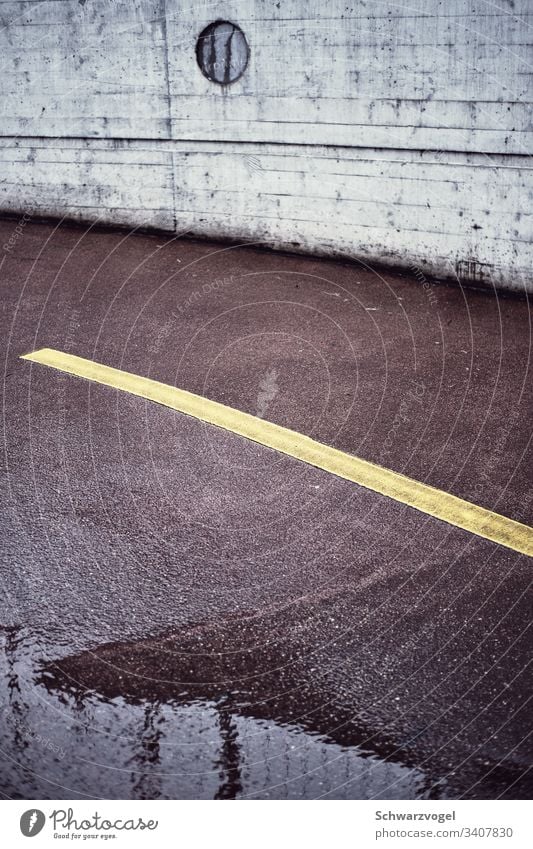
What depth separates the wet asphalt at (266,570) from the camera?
2.64 metres

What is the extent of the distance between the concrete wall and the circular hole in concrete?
59mm

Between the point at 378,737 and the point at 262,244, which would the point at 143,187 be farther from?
the point at 378,737

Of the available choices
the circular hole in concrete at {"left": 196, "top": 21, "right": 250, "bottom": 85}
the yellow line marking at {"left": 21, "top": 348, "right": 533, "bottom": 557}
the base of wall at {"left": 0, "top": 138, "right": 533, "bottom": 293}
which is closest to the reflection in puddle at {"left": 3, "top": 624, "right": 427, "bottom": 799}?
the yellow line marking at {"left": 21, "top": 348, "right": 533, "bottom": 557}

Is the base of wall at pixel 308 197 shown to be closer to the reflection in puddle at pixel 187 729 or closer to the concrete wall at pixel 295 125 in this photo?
the concrete wall at pixel 295 125

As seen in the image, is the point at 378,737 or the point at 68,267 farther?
the point at 68,267

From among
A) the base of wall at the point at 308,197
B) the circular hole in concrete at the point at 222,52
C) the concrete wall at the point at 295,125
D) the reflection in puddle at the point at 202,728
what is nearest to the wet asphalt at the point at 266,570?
the reflection in puddle at the point at 202,728

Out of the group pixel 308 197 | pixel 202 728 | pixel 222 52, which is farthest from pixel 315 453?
pixel 222 52

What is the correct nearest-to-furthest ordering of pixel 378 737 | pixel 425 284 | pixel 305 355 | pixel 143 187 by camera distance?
pixel 378 737 < pixel 305 355 < pixel 425 284 < pixel 143 187

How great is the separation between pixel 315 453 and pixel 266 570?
93 centimetres

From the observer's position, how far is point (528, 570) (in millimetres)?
3352

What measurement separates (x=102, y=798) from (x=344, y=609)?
1.05 metres

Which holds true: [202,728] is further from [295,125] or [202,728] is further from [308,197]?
[295,125]

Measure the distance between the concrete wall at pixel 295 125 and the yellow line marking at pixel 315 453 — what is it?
234 cm

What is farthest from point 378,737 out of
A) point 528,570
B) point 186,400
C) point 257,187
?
point 257,187
